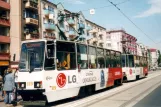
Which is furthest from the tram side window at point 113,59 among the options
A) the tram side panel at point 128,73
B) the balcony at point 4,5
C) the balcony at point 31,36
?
the balcony at point 31,36

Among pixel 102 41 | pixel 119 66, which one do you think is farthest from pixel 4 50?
pixel 102 41

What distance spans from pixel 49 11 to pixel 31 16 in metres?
6.07

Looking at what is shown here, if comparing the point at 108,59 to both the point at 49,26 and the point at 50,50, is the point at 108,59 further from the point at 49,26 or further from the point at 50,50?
the point at 49,26

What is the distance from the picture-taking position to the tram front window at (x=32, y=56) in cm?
1143

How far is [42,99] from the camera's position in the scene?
11242 millimetres

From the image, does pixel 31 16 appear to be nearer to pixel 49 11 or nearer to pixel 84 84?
pixel 49 11

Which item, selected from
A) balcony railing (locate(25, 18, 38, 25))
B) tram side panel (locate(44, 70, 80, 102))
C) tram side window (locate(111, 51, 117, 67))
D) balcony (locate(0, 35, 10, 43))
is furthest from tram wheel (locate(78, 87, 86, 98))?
balcony railing (locate(25, 18, 38, 25))

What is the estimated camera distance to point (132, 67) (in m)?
28.0

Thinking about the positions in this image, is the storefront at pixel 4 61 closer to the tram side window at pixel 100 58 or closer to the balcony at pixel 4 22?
the balcony at pixel 4 22

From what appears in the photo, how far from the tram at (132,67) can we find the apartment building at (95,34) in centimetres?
3525

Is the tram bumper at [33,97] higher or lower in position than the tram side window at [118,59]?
lower

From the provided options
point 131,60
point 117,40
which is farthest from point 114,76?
point 117,40

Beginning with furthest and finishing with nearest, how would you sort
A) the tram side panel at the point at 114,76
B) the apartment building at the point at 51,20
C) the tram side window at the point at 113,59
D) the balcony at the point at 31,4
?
the apartment building at the point at 51,20 < the balcony at the point at 31,4 < the tram side window at the point at 113,59 < the tram side panel at the point at 114,76

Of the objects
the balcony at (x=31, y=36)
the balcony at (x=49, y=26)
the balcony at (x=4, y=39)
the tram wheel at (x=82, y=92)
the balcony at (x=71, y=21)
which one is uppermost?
the balcony at (x=71, y=21)
